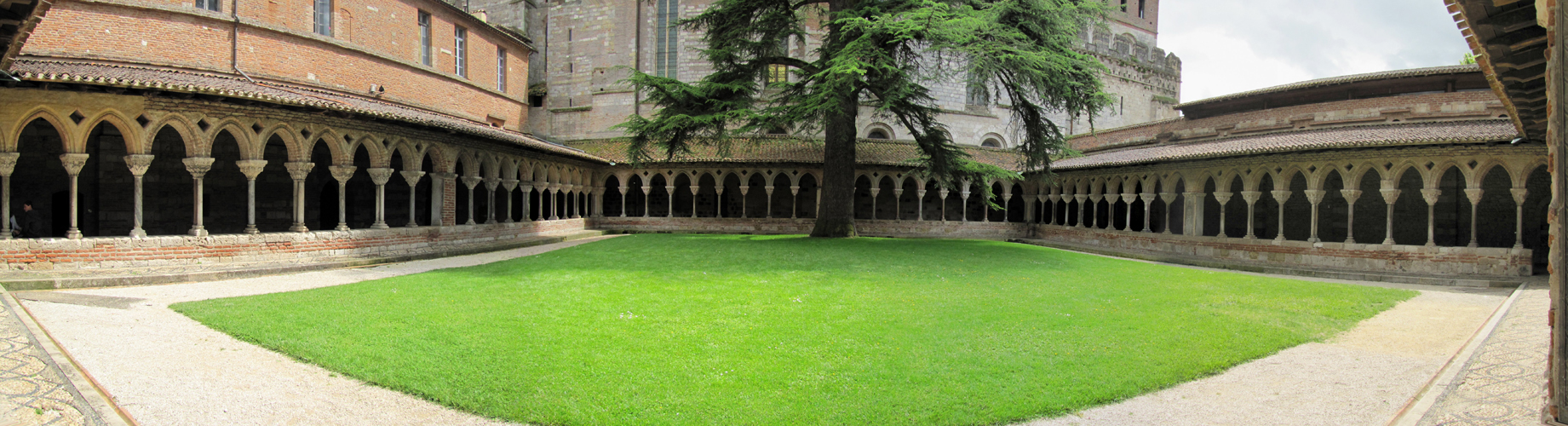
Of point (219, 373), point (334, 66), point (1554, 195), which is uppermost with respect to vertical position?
point (334, 66)

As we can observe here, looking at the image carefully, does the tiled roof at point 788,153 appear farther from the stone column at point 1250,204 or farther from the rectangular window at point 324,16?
the rectangular window at point 324,16

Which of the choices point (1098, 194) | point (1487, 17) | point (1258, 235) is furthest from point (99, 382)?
point (1258, 235)

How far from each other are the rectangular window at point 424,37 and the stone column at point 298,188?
9918 mm

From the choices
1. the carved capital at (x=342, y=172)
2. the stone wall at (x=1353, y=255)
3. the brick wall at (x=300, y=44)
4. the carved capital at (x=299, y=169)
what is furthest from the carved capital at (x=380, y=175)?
the stone wall at (x=1353, y=255)

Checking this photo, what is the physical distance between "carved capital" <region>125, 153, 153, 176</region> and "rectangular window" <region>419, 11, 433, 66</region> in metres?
11.4

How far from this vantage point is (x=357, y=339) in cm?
570

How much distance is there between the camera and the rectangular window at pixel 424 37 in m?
21.3

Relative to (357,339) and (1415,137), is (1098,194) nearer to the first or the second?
(1415,137)

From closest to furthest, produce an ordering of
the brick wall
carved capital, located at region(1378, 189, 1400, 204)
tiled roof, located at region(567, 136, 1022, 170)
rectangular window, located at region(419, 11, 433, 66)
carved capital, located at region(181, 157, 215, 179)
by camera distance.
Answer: carved capital, located at region(181, 157, 215, 179), carved capital, located at region(1378, 189, 1400, 204), the brick wall, rectangular window, located at region(419, 11, 433, 66), tiled roof, located at region(567, 136, 1022, 170)

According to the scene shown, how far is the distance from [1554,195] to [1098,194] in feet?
59.4

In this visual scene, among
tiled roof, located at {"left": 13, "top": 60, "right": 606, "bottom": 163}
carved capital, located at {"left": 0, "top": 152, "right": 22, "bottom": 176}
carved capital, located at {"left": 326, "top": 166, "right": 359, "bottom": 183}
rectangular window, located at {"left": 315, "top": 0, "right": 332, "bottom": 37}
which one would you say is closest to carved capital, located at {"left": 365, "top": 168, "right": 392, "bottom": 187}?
carved capital, located at {"left": 326, "top": 166, "right": 359, "bottom": 183}

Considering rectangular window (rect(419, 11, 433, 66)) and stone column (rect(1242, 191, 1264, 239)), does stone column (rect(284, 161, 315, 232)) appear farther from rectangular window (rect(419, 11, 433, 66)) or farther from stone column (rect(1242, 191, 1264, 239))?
stone column (rect(1242, 191, 1264, 239))

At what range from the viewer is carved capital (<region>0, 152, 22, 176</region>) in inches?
382

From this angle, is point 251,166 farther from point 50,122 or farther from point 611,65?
point 611,65
